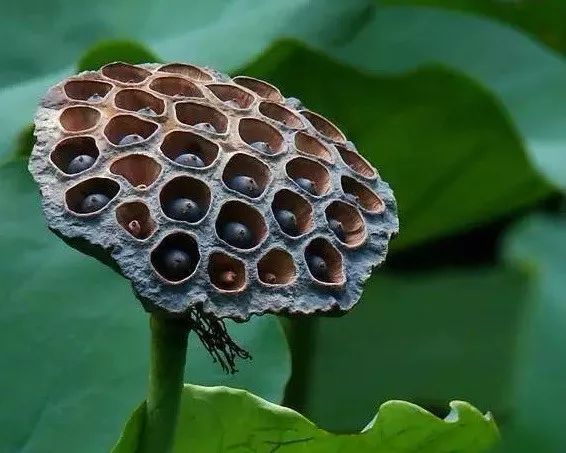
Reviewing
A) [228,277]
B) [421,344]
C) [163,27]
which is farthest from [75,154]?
[421,344]

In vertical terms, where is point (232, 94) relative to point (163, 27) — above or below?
below

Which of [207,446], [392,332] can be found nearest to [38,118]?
[207,446]

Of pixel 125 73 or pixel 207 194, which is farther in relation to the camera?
pixel 125 73

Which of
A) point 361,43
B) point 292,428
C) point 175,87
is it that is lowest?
point 292,428

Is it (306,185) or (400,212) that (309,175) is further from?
(400,212)

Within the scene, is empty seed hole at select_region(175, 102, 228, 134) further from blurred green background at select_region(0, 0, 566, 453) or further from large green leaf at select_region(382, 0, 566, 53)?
large green leaf at select_region(382, 0, 566, 53)

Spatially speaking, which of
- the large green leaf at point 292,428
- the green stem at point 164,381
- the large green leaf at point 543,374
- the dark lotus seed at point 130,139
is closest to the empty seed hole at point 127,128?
the dark lotus seed at point 130,139

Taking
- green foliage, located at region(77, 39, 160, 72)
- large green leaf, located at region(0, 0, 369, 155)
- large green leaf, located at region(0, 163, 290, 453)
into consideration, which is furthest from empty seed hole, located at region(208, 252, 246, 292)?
large green leaf, located at region(0, 0, 369, 155)

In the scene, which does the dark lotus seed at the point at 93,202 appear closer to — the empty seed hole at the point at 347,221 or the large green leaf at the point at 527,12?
the empty seed hole at the point at 347,221
